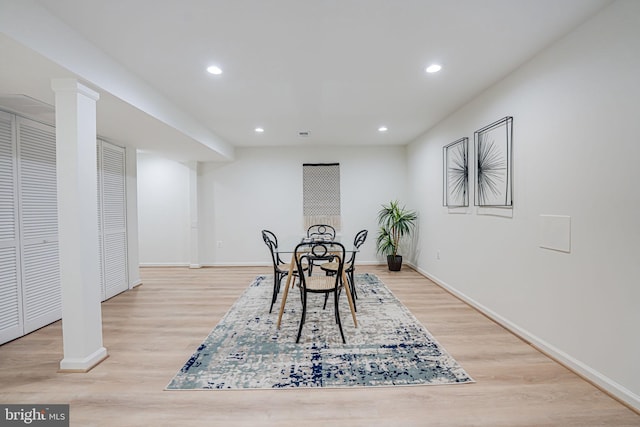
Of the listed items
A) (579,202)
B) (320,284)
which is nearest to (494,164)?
(579,202)

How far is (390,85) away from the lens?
9.46 feet

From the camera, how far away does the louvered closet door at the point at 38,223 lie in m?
2.75

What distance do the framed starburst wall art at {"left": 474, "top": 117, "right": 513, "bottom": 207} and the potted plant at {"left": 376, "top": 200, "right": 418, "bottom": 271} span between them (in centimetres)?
202

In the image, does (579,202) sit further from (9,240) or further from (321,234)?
(9,240)

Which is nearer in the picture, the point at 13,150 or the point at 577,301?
the point at 577,301

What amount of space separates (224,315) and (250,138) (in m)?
3.14

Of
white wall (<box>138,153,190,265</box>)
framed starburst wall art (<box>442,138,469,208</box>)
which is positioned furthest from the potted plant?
white wall (<box>138,153,190,265</box>)

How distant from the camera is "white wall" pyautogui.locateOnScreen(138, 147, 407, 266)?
19.1 ft

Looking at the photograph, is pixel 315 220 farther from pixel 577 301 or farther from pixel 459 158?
pixel 577 301

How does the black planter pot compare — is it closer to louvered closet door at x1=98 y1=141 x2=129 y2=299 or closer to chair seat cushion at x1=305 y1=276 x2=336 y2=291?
chair seat cushion at x1=305 y1=276 x2=336 y2=291

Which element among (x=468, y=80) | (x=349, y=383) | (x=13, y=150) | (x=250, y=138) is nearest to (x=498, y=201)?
(x=468, y=80)

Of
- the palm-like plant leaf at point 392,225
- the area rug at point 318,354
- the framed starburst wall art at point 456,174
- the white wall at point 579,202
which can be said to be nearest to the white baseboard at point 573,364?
the white wall at point 579,202

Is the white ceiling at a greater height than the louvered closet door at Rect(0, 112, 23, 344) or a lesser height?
greater

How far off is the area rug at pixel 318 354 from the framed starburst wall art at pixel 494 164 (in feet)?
4.97
